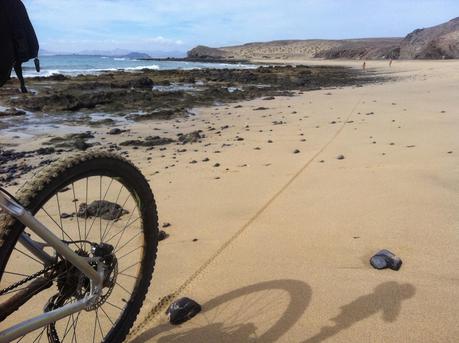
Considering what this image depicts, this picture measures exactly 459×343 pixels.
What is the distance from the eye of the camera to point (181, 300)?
2486mm

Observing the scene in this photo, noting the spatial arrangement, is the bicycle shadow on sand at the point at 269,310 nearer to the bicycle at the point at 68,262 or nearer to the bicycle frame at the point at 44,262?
the bicycle at the point at 68,262

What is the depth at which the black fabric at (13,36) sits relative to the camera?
4.62 ft

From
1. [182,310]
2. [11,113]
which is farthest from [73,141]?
[182,310]

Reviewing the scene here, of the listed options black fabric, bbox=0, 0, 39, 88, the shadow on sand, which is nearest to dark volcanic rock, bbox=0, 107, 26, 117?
black fabric, bbox=0, 0, 39, 88

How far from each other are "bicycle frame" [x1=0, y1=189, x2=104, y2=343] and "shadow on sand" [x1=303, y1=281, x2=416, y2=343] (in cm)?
110

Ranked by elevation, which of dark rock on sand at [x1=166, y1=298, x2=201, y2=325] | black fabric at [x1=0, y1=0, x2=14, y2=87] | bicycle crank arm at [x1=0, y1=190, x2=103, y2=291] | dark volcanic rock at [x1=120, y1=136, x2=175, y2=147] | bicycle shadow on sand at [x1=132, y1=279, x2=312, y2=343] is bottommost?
dark volcanic rock at [x1=120, y1=136, x2=175, y2=147]

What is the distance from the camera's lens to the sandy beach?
2324mm

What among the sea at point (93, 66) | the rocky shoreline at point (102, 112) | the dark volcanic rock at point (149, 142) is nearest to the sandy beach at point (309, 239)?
the dark volcanic rock at point (149, 142)

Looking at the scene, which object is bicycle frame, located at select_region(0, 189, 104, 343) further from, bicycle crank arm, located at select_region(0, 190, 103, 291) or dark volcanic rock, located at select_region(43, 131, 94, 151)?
dark volcanic rock, located at select_region(43, 131, 94, 151)

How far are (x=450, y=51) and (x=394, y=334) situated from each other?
203 feet

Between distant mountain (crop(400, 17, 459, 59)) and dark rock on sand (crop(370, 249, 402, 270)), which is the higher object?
distant mountain (crop(400, 17, 459, 59))

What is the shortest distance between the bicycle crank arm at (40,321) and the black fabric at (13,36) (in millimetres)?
880

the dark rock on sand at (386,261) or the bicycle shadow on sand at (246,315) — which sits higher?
the dark rock on sand at (386,261)

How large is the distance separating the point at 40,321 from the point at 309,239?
6.99 feet
